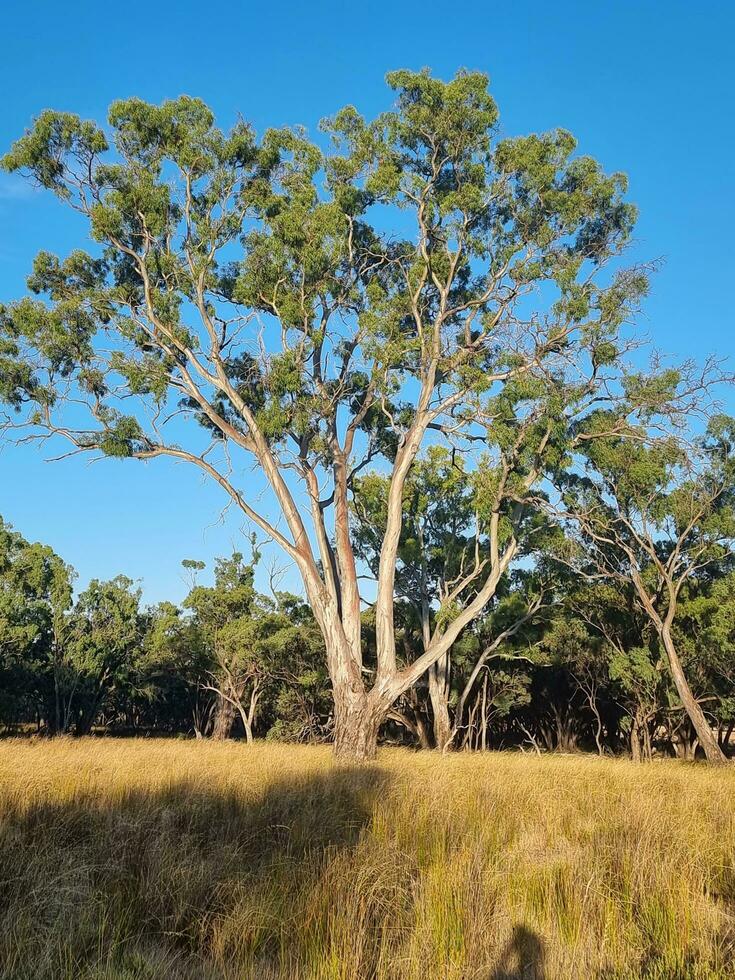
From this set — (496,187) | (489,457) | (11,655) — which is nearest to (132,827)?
(489,457)

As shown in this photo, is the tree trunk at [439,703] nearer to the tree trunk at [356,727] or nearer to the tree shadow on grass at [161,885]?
the tree trunk at [356,727]

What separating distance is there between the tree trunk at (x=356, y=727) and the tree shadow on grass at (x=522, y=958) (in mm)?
10276

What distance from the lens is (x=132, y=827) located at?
193 inches

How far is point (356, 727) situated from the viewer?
45.3ft

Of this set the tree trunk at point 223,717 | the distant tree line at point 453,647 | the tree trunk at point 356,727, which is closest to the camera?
the tree trunk at point 356,727

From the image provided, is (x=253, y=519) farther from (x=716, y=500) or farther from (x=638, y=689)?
(x=638, y=689)

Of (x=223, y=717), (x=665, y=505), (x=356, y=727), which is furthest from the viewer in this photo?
(x=223, y=717)

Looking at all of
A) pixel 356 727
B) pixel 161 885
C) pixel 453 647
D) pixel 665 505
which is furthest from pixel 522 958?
pixel 453 647

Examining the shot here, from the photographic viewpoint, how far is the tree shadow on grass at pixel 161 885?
10.5 ft

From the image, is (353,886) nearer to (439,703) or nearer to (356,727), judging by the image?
(356,727)

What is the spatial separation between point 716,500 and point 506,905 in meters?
18.7

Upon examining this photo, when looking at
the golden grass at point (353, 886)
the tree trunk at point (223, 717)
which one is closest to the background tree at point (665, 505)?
the golden grass at point (353, 886)

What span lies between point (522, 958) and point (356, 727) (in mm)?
10668

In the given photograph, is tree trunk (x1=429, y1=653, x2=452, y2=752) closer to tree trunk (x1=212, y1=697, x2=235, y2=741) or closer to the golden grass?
tree trunk (x1=212, y1=697, x2=235, y2=741)
